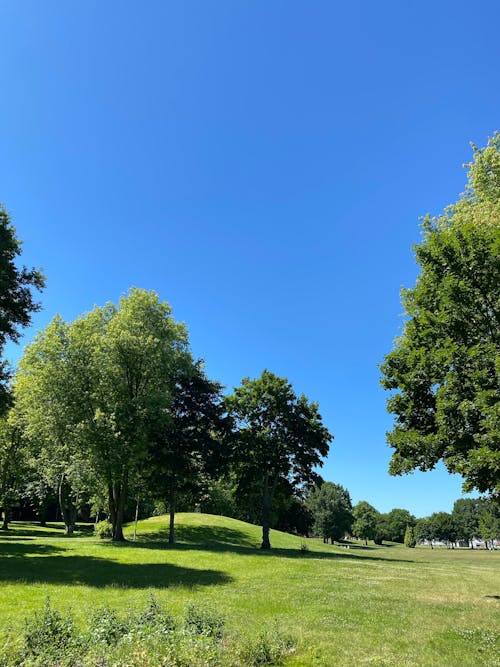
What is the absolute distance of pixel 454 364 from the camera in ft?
65.9

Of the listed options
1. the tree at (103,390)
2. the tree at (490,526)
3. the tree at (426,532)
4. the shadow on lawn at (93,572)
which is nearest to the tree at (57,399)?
the tree at (103,390)

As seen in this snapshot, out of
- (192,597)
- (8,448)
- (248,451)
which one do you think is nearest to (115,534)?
(248,451)

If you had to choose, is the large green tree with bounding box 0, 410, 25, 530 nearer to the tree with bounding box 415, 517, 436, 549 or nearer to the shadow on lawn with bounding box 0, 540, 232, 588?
the shadow on lawn with bounding box 0, 540, 232, 588

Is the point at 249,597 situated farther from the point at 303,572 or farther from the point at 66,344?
the point at 66,344

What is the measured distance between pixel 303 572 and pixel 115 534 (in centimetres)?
1950

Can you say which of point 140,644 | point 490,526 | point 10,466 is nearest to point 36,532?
point 10,466

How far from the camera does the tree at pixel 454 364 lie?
1836 centimetres

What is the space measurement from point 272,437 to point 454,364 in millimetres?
26433

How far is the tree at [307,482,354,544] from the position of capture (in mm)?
126125

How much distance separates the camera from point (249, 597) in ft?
59.6

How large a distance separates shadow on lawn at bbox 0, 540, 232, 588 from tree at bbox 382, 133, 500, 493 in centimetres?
1162

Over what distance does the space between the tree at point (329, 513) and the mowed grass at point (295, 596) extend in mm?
102193

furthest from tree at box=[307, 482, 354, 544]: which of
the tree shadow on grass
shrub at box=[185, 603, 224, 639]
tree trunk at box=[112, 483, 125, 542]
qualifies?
shrub at box=[185, 603, 224, 639]

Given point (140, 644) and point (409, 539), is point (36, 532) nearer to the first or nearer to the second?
point (140, 644)
